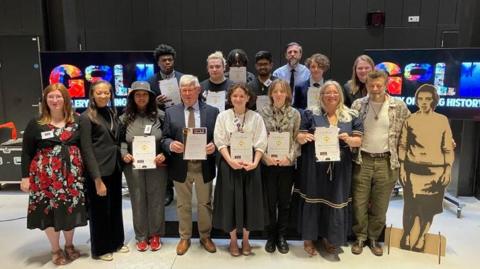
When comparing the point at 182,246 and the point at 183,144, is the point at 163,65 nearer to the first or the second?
the point at 183,144

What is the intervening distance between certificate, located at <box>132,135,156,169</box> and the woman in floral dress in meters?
0.41

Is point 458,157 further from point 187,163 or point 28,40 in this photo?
point 28,40

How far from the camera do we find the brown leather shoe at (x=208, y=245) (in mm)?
3246

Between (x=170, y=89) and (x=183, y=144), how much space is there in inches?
29.8

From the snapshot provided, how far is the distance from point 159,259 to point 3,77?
471 cm

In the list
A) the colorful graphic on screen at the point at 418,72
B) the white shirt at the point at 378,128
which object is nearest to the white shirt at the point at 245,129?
the white shirt at the point at 378,128

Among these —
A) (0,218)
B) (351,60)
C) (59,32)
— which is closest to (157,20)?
(59,32)

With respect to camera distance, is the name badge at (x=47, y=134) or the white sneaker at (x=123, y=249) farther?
the white sneaker at (x=123, y=249)

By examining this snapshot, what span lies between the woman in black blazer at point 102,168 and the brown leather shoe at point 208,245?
2.38 feet

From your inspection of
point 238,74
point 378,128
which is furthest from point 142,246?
point 378,128

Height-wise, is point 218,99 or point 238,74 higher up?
point 238,74

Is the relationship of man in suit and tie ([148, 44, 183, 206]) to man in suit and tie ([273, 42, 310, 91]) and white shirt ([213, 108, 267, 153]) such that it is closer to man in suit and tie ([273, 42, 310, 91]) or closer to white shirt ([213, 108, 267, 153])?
white shirt ([213, 108, 267, 153])

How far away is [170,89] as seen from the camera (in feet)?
11.5

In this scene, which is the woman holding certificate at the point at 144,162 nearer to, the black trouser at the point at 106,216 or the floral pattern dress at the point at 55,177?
the black trouser at the point at 106,216
